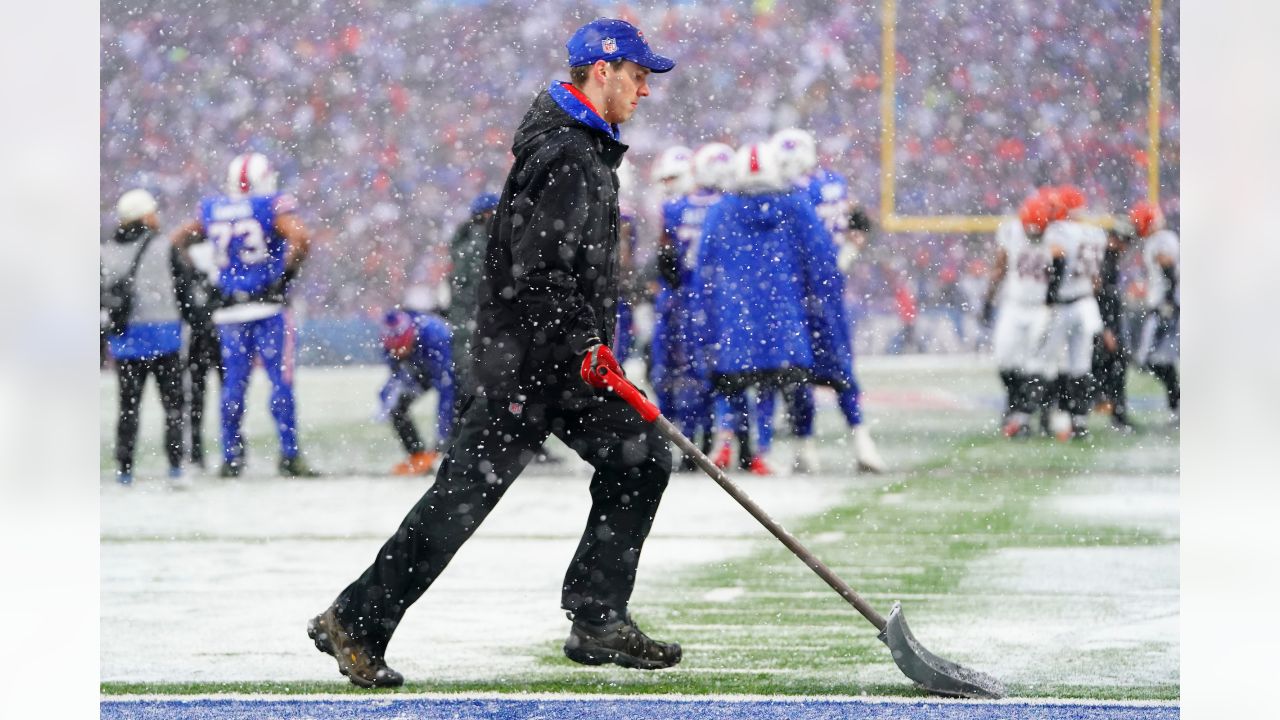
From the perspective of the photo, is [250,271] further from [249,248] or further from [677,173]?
[677,173]

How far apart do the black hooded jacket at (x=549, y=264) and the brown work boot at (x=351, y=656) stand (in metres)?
0.59

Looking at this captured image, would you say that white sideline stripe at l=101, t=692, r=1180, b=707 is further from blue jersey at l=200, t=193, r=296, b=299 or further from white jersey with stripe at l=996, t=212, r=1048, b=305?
white jersey with stripe at l=996, t=212, r=1048, b=305

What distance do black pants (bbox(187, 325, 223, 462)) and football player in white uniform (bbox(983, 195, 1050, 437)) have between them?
3828 mm

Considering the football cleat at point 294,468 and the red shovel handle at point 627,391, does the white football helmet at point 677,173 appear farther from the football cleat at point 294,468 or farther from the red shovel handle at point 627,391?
the red shovel handle at point 627,391

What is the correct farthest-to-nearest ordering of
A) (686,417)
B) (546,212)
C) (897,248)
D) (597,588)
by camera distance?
(897,248) → (686,417) → (597,588) → (546,212)

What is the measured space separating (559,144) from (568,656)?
116 centimetres

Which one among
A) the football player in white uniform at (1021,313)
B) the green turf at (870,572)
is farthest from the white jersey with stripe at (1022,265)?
the green turf at (870,572)

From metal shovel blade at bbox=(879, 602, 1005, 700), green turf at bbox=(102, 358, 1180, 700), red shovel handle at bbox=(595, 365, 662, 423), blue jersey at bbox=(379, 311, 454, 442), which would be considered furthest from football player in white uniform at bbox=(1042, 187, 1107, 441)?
red shovel handle at bbox=(595, 365, 662, 423)

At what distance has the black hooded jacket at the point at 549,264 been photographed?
4.04 m
